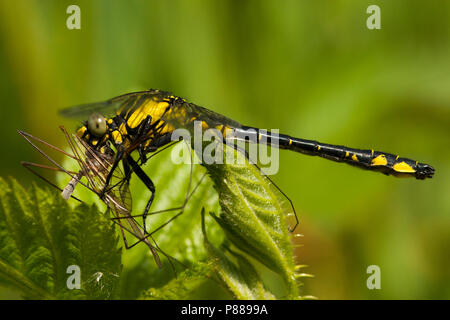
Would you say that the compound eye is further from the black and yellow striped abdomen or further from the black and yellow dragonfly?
the black and yellow striped abdomen

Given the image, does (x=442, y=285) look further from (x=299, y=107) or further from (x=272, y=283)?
(x=299, y=107)

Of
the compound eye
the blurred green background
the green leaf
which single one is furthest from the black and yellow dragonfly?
the blurred green background

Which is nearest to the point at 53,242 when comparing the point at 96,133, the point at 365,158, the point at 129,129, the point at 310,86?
the point at 96,133

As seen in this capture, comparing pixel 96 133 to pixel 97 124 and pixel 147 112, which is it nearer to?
pixel 97 124

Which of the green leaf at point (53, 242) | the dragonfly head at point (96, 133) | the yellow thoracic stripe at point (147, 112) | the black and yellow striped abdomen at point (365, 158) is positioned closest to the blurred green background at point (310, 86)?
the black and yellow striped abdomen at point (365, 158)

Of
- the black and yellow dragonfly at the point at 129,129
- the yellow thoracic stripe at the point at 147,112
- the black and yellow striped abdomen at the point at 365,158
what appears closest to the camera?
the black and yellow dragonfly at the point at 129,129

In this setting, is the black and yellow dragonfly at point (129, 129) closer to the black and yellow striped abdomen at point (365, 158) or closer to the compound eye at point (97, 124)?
the compound eye at point (97, 124)
